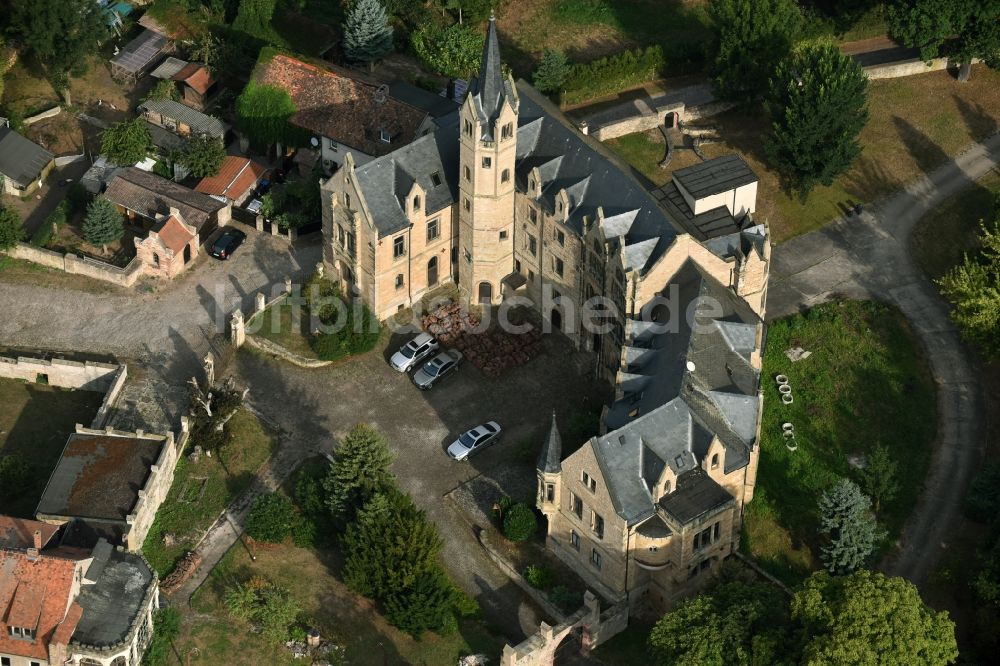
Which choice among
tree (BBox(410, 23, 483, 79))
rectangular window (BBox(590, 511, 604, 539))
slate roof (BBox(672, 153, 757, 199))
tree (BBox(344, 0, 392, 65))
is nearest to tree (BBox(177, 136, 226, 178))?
tree (BBox(344, 0, 392, 65))

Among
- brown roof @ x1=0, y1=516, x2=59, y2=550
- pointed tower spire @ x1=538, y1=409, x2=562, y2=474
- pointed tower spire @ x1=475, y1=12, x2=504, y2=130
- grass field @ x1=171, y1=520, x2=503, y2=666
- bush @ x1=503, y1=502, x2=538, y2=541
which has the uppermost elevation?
pointed tower spire @ x1=475, y1=12, x2=504, y2=130

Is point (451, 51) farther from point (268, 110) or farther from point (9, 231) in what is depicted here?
point (9, 231)

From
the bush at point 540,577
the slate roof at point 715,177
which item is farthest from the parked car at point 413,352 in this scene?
the slate roof at point 715,177

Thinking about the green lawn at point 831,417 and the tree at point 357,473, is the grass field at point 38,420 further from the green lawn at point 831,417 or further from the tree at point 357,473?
the green lawn at point 831,417

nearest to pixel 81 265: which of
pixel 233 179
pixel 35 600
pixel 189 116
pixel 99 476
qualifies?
pixel 233 179

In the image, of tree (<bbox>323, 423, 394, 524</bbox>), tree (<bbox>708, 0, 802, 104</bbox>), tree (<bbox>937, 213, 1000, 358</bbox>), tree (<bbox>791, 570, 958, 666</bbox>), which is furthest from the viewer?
tree (<bbox>708, 0, 802, 104</bbox>)

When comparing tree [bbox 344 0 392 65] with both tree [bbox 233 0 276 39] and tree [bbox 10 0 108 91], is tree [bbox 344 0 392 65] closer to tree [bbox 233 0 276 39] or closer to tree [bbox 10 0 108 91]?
tree [bbox 233 0 276 39]
